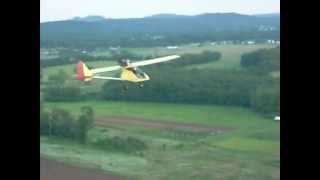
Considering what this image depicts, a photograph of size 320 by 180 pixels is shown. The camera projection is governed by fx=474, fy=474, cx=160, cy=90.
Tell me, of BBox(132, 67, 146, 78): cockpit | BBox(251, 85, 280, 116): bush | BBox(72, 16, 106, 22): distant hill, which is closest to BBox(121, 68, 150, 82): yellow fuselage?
BBox(132, 67, 146, 78): cockpit

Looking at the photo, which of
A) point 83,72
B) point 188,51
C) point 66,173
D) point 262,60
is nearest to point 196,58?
point 188,51

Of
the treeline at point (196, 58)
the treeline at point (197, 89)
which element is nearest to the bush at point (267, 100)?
the treeline at point (197, 89)

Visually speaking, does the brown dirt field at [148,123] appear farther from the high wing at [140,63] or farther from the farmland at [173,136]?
the high wing at [140,63]

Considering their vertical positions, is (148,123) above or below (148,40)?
below

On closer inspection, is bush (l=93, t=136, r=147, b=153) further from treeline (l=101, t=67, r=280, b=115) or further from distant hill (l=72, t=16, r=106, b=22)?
distant hill (l=72, t=16, r=106, b=22)

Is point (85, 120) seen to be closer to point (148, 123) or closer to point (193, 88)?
point (148, 123)
